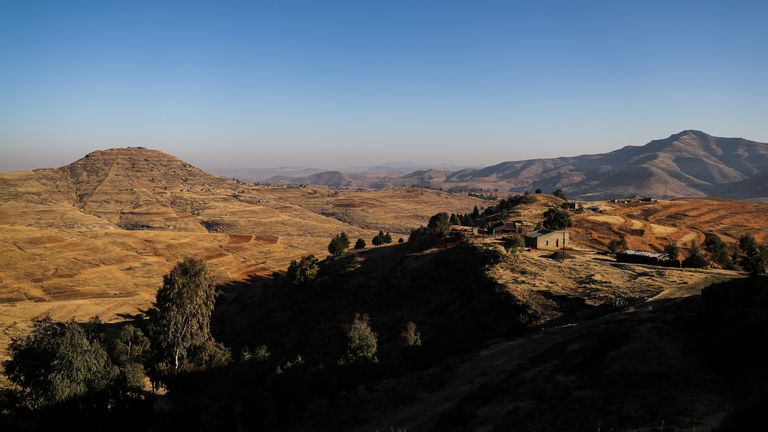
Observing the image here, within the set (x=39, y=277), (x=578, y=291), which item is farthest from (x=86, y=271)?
(x=578, y=291)

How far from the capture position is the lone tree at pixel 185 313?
43281 millimetres

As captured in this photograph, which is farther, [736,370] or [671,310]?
[671,310]

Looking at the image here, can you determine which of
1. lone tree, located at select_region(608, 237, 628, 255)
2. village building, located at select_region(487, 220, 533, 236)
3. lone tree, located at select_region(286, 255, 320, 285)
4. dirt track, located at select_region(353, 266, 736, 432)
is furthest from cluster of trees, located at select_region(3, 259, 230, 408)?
lone tree, located at select_region(608, 237, 628, 255)

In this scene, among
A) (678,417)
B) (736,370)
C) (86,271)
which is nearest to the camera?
(678,417)

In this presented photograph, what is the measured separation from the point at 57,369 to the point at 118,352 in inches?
549

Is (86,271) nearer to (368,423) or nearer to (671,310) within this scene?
(368,423)

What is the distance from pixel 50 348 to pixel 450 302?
122ft

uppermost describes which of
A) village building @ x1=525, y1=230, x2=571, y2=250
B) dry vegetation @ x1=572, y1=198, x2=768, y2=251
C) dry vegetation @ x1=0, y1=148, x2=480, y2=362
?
village building @ x1=525, y1=230, x2=571, y2=250

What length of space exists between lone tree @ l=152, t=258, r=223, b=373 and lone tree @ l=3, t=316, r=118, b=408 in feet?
44.7

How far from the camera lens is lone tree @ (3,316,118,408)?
27.0 m

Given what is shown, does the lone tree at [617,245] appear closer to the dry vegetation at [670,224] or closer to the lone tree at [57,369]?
the dry vegetation at [670,224]

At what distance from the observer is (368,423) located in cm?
2698

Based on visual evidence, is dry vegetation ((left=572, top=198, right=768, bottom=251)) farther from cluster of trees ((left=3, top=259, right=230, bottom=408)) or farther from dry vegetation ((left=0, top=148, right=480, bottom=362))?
dry vegetation ((left=0, top=148, right=480, bottom=362))

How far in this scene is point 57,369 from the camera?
2734 centimetres
